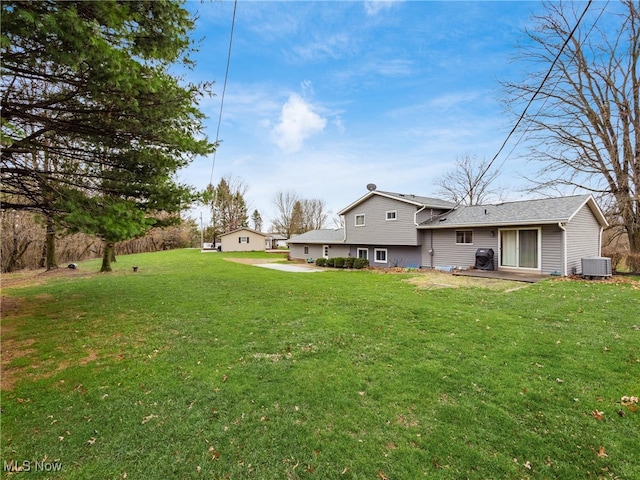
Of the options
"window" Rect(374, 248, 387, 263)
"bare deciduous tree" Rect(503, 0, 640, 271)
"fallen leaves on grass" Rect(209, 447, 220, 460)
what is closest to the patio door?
"bare deciduous tree" Rect(503, 0, 640, 271)

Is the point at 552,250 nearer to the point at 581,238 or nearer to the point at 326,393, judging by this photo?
the point at 581,238

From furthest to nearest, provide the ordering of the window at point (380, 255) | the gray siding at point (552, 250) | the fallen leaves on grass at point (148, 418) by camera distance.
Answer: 1. the window at point (380, 255)
2. the gray siding at point (552, 250)
3. the fallen leaves on grass at point (148, 418)

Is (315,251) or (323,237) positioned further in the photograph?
(315,251)

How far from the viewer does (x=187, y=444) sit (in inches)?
102

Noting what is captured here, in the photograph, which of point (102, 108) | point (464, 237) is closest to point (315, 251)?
point (464, 237)

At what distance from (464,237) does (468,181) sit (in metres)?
17.5

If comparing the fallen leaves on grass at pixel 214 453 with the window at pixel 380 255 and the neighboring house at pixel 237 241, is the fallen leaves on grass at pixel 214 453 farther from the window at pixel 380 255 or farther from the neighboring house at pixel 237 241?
the neighboring house at pixel 237 241

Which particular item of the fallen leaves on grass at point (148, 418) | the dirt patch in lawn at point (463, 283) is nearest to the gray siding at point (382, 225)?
the dirt patch in lawn at point (463, 283)

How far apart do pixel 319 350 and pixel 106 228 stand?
4.15 meters

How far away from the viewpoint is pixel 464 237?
14.3 metres

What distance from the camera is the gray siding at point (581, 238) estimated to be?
11797 millimetres

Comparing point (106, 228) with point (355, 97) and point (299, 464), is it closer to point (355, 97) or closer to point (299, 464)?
point (299, 464)

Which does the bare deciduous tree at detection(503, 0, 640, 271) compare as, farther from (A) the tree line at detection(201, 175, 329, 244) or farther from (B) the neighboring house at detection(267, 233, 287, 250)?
(A) the tree line at detection(201, 175, 329, 244)
